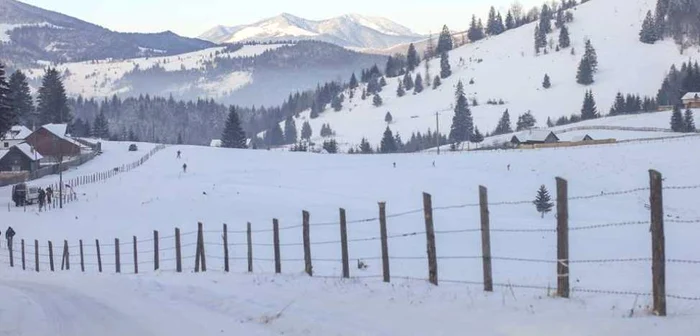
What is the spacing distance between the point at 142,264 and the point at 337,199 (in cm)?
3181

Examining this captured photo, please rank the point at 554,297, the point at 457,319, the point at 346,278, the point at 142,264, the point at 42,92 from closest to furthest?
the point at 457,319, the point at 554,297, the point at 346,278, the point at 142,264, the point at 42,92

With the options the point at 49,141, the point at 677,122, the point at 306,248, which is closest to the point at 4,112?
the point at 306,248

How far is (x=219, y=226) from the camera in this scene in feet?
146

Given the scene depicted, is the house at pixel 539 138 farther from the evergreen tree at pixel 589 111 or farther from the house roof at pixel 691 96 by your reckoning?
the evergreen tree at pixel 589 111

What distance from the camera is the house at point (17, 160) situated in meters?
90.3

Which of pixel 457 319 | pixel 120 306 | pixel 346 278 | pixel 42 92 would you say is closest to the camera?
pixel 457 319

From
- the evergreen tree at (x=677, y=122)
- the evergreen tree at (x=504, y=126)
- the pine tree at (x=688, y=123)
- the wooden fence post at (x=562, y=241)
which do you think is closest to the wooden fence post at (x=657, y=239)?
the wooden fence post at (x=562, y=241)

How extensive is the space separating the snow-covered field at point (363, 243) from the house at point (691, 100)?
72.1 meters

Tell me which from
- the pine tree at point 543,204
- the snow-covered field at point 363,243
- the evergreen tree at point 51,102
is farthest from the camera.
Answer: the evergreen tree at point 51,102

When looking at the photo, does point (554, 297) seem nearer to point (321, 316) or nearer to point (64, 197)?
point (321, 316)

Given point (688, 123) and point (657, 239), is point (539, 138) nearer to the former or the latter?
point (688, 123)

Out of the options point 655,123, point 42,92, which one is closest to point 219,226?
point 42,92

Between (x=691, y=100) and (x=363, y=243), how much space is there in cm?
13345

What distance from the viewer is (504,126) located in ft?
596
